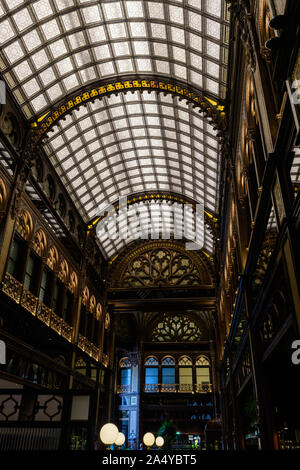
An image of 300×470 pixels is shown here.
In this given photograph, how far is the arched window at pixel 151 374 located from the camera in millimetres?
31250

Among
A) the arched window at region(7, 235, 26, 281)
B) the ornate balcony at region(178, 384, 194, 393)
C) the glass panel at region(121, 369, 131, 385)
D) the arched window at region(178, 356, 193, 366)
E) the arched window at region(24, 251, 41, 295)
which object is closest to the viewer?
the arched window at region(7, 235, 26, 281)

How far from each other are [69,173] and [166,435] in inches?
625

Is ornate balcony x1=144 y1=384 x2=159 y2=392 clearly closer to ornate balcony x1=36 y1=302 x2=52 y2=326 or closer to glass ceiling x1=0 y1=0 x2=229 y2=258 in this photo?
glass ceiling x1=0 y1=0 x2=229 y2=258

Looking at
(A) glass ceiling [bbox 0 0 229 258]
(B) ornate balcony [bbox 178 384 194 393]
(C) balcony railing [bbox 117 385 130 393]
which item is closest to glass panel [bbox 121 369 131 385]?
(C) balcony railing [bbox 117 385 130 393]

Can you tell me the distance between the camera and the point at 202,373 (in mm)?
32312

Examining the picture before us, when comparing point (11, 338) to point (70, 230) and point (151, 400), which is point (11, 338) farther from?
point (151, 400)

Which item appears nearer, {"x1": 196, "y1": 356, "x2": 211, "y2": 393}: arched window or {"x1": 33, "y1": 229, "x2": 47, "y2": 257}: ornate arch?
{"x1": 33, "y1": 229, "x2": 47, "y2": 257}: ornate arch

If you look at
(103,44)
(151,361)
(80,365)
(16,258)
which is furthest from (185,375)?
(103,44)

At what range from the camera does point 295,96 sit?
5316 mm

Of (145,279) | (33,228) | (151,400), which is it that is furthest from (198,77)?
(151,400)

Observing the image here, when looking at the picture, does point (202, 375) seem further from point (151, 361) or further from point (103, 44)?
point (103, 44)

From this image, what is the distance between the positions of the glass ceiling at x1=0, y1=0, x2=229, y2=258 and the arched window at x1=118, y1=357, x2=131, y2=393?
1583 cm

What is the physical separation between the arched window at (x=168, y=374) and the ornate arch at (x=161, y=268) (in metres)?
9.73

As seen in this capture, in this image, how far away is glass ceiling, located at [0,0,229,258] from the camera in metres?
14.6
